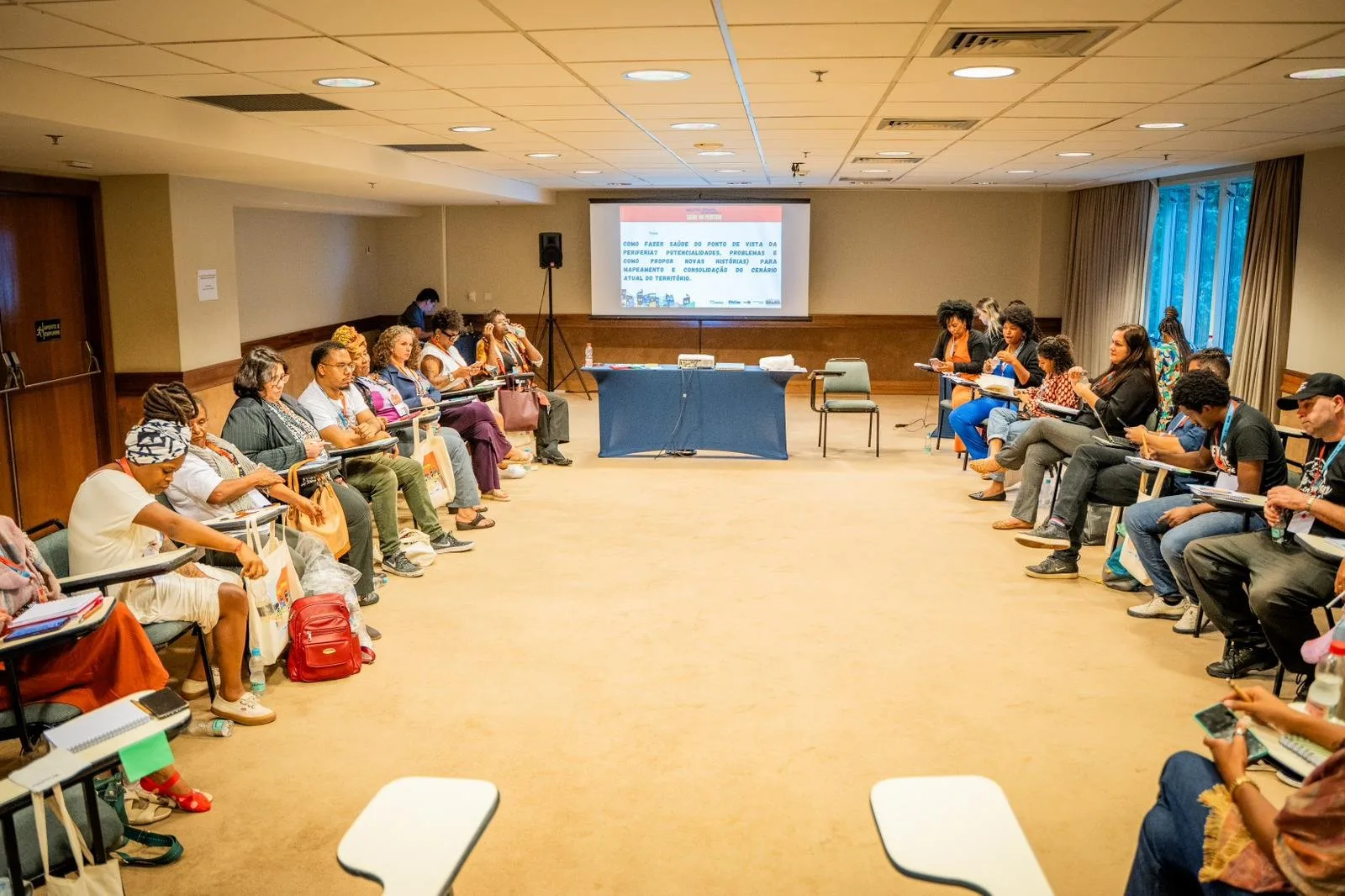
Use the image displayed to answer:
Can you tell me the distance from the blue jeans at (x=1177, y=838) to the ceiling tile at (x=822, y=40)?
2.30m

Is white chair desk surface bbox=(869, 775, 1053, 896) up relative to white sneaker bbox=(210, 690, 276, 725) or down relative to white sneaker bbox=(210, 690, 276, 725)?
up

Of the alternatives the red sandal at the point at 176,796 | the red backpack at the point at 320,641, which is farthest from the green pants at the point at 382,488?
the red sandal at the point at 176,796

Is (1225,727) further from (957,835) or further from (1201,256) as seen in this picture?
(1201,256)

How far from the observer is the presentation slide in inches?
478

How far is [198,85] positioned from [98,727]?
10.2 ft

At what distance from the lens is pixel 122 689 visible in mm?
3188

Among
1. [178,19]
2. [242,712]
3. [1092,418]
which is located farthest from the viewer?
[1092,418]

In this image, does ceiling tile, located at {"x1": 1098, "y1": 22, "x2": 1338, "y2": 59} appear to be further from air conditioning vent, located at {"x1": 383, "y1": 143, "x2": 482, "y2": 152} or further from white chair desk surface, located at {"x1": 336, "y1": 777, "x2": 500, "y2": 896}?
air conditioning vent, located at {"x1": 383, "y1": 143, "x2": 482, "y2": 152}

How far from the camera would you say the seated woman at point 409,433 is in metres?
5.75

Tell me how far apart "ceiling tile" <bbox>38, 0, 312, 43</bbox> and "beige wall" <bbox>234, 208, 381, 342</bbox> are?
6.00 m

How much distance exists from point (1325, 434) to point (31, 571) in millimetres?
4498

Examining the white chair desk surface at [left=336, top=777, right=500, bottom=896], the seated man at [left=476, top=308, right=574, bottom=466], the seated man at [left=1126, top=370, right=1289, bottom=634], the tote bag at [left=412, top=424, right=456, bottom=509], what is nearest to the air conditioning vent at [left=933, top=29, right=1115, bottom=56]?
the seated man at [left=1126, top=370, right=1289, bottom=634]

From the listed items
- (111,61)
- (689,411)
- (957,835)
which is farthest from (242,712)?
(689,411)

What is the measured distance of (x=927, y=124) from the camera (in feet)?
19.0
